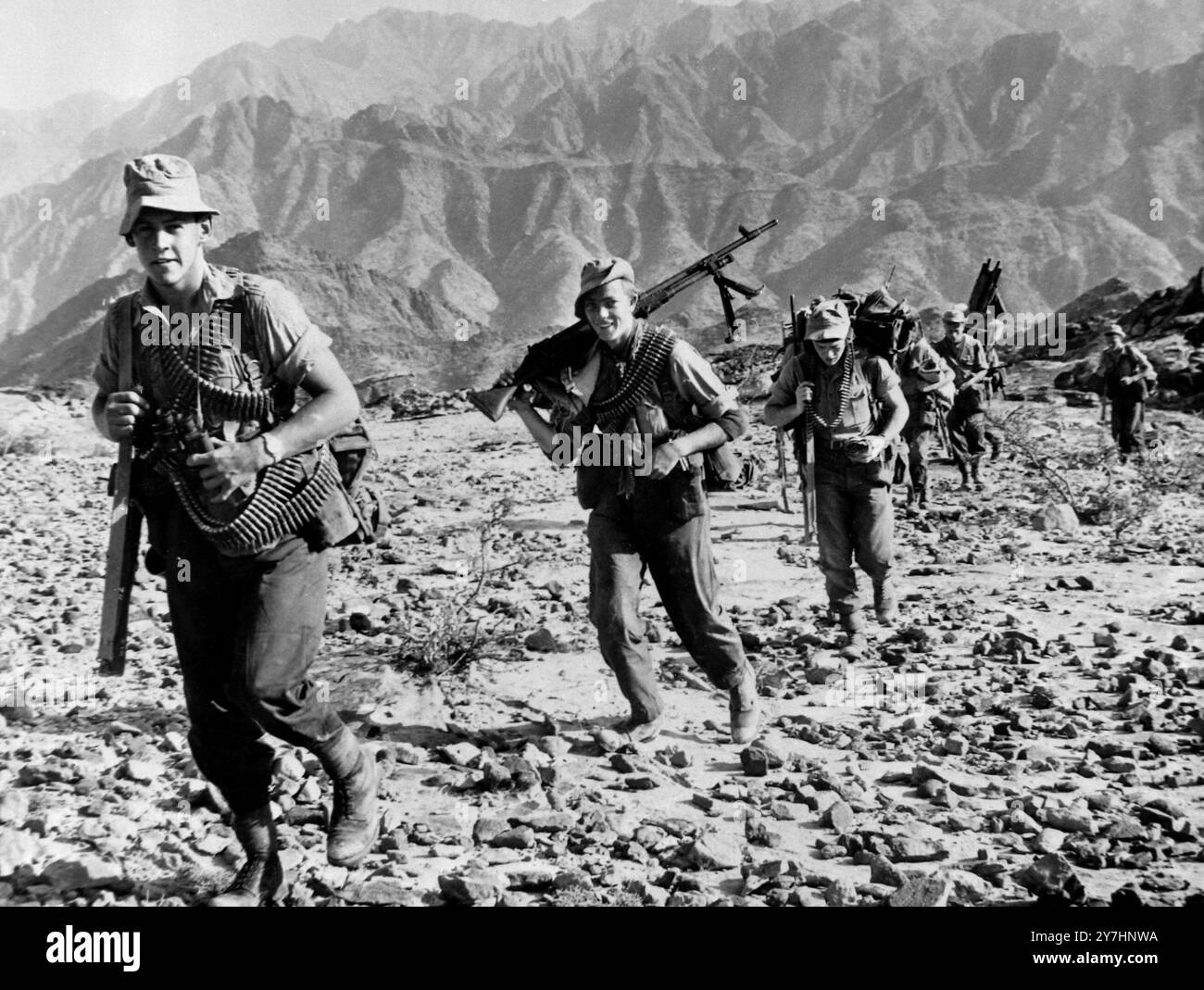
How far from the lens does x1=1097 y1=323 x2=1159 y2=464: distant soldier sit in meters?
12.8

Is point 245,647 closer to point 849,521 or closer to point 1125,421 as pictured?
point 849,521

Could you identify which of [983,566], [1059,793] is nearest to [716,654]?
[1059,793]

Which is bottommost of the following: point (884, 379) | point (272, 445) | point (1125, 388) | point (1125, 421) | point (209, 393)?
point (272, 445)

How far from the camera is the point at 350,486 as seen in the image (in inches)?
135

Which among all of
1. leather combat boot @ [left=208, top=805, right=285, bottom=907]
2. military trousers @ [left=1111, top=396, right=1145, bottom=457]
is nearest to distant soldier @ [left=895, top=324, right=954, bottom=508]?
military trousers @ [left=1111, top=396, right=1145, bottom=457]

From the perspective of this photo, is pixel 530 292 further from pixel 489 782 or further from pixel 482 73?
pixel 482 73

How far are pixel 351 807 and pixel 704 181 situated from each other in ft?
329

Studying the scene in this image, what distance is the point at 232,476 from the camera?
3.07m

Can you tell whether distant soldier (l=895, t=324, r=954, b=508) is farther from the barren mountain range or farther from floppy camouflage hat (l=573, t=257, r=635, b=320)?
the barren mountain range

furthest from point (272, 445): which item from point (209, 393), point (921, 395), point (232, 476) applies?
point (921, 395)

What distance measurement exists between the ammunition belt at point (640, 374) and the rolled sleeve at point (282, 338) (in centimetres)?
149

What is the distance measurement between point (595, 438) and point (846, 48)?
467ft

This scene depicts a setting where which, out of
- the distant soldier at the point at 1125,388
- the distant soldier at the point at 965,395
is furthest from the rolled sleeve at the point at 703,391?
the distant soldier at the point at 1125,388

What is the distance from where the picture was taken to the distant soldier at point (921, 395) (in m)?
9.75
